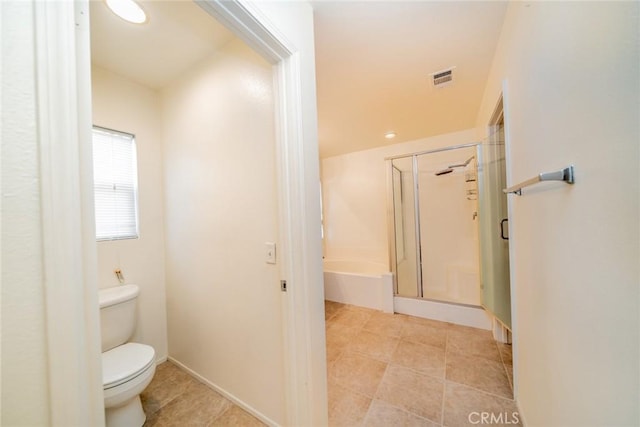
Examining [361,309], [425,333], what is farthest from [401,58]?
[361,309]

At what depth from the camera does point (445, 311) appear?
2.45 metres

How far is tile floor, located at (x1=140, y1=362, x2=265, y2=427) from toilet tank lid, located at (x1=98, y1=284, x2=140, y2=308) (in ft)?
2.34

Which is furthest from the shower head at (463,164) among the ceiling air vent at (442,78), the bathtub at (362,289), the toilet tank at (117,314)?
the toilet tank at (117,314)

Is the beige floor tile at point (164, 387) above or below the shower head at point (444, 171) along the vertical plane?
below

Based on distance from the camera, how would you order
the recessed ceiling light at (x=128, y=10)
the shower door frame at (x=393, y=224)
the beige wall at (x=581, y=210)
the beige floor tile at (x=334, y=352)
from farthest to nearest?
the shower door frame at (x=393, y=224), the beige floor tile at (x=334, y=352), the recessed ceiling light at (x=128, y=10), the beige wall at (x=581, y=210)

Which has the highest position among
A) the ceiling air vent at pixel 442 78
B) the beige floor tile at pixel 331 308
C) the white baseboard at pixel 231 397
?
the ceiling air vent at pixel 442 78

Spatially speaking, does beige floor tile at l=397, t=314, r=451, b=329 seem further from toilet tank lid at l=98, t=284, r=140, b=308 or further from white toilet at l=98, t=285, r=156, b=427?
toilet tank lid at l=98, t=284, r=140, b=308

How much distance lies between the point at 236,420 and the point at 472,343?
2.02 m

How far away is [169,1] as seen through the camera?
116 cm

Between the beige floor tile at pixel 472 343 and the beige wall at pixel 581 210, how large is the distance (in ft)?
2.43

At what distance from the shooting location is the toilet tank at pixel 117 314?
1485 millimetres

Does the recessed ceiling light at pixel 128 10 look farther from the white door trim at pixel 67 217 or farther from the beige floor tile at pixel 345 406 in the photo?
the beige floor tile at pixel 345 406

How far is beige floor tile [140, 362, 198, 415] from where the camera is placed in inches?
59.5

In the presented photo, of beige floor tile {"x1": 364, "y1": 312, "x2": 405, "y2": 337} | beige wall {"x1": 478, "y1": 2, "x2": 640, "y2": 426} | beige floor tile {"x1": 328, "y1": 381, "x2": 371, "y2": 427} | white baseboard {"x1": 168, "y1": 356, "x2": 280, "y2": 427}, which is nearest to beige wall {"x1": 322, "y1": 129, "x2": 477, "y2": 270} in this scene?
beige floor tile {"x1": 364, "y1": 312, "x2": 405, "y2": 337}
